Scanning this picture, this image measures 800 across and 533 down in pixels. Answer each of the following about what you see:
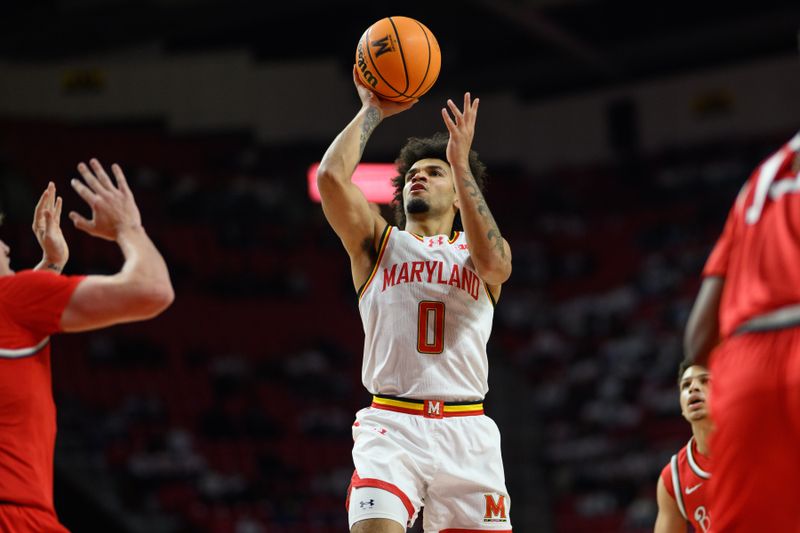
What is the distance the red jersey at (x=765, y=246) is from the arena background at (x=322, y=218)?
11149 mm

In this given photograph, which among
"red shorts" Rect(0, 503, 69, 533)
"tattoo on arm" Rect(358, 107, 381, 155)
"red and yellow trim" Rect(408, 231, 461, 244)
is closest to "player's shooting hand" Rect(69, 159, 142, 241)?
"red shorts" Rect(0, 503, 69, 533)

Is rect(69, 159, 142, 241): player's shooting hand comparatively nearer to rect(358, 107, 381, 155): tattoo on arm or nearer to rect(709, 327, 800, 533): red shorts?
rect(358, 107, 381, 155): tattoo on arm

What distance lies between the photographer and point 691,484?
5477 millimetres

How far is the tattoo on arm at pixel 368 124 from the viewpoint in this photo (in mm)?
5262

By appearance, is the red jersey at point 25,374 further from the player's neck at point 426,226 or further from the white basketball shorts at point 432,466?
the player's neck at point 426,226

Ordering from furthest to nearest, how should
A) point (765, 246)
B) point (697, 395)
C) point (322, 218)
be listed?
1. point (322, 218)
2. point (697, 395)
3. point (765, 246)

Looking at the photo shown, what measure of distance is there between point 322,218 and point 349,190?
15.8m

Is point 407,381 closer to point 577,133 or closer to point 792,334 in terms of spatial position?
point 792,334

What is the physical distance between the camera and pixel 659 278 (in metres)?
19.3

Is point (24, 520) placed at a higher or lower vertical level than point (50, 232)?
lower

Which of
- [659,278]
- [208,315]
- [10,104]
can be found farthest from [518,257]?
[10,104]

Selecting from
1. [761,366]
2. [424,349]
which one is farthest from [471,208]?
[761,366]

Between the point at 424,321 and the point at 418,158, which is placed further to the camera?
the point at 418,158

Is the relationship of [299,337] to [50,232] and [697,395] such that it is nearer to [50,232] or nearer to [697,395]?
[697,395]
